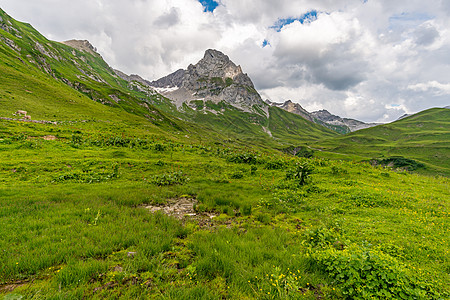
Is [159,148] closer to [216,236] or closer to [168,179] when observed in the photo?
[168,179]

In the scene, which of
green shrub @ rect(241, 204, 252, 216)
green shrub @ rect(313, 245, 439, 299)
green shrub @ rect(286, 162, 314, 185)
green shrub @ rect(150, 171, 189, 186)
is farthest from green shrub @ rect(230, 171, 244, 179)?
green shrub @ rect(313, 245, 439, 299)

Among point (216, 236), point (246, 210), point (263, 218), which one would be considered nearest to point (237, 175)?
point (246, 210)

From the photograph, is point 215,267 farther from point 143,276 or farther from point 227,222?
point 227,222

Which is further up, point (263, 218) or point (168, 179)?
point (263, 218)

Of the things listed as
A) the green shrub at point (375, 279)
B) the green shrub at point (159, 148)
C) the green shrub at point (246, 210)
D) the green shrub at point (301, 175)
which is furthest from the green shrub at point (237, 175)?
the green shrub at point (159, 148)

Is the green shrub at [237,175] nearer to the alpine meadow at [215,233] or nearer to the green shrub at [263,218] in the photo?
the alpine meadow at [215,233]

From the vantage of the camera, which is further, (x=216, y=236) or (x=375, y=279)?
(x=216, y=236)

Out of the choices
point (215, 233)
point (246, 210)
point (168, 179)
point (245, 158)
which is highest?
point (245, 158)

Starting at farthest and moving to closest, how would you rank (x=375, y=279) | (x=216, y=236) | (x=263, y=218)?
(x=263, y=218) → (x=216, y=236) → (x=375, y=279)

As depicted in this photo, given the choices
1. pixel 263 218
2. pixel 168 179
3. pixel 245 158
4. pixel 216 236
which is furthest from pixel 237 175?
pixel 216 236

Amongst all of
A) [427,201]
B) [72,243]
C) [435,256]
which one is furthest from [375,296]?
[427,201]

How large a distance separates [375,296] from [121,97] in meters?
167

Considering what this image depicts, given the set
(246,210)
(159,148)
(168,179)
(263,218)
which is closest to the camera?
(263,218)

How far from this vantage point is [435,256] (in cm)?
620
